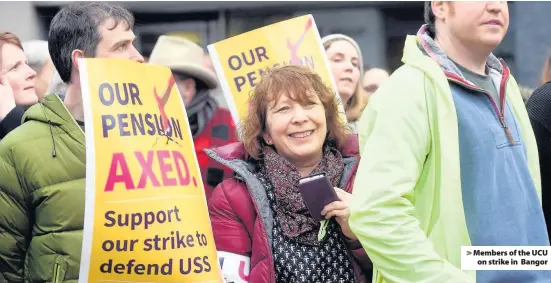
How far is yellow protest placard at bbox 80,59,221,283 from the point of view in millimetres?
2740

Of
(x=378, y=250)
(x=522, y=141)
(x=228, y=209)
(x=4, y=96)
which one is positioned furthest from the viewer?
(x=4, y=96)

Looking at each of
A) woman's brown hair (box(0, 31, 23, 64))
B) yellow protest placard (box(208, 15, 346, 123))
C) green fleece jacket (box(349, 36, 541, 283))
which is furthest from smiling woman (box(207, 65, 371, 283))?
woman's brown hair (box(0, 31, 23, 64))

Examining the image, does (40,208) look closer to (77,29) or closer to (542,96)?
(77,29)

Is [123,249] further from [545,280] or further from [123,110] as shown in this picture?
[545,280]

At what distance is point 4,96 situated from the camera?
370 cm

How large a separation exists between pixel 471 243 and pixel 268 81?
104 cm

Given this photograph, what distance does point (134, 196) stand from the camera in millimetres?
2770

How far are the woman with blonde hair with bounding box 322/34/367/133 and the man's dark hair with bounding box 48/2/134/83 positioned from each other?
65.7 inches

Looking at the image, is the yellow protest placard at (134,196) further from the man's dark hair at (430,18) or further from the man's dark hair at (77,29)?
the man's dark hair at (430,18)

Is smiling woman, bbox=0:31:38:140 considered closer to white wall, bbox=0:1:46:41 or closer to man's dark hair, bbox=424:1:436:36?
white wall, bbox=0:1:46:41


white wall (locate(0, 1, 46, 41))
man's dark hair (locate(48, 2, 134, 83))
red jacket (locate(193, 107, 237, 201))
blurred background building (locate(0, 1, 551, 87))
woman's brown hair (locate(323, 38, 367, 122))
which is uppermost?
blurred background building (locate(0, 1, 551, 87))

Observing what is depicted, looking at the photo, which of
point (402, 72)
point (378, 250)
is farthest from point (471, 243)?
point (402, 72)

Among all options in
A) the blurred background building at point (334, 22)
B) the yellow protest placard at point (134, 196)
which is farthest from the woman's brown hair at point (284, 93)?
the blurred background building at point (334, 22)

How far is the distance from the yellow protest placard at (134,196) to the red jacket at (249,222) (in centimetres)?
14
